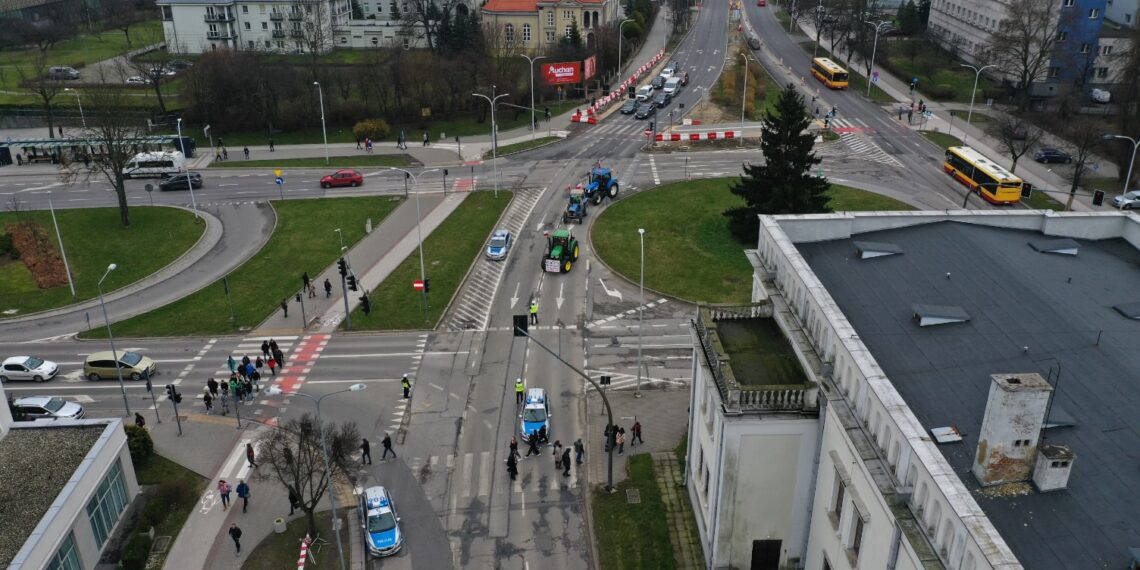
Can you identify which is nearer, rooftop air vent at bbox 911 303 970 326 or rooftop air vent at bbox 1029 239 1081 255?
rooftop air vent at bbox 911 303 970 326

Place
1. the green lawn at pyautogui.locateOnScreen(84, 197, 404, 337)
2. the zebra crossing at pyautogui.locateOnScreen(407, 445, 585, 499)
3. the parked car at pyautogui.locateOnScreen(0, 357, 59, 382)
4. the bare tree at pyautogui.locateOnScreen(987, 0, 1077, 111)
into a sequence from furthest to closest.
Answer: the bare tree at pyautogui.locateOnScreen(987, 0, 1077, 111)
the green lawn at pyautogui.locateOnScreen(84, 197, 404, 337)
the parked car at pyautogui.locateOnScreen(0, 357, 59, 382)
the zebra crossing at pyautogui.locateOnScreen(407, 445, 585, 499)

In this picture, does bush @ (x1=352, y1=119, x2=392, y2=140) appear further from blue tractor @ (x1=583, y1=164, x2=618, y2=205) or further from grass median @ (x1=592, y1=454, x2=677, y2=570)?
grass median @ (x1=592, y1=454, x2=677, y2=570)

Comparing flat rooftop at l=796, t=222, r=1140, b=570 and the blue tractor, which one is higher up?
flat rooftop at l=796, t=222, r=1140, b=570

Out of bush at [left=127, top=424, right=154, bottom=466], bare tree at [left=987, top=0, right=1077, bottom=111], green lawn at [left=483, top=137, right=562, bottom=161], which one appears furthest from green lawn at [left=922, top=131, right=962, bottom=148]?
bush at [left=127, top=424, right=154, bottom=466]

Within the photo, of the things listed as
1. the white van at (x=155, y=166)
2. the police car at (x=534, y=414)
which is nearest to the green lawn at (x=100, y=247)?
the white van at (x=155, y=166)

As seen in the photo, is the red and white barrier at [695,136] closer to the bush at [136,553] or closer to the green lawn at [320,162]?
the green lawn at [320,162]

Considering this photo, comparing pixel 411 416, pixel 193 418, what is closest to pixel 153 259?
pixel 193 418

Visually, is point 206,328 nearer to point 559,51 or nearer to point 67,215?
point 67,215
